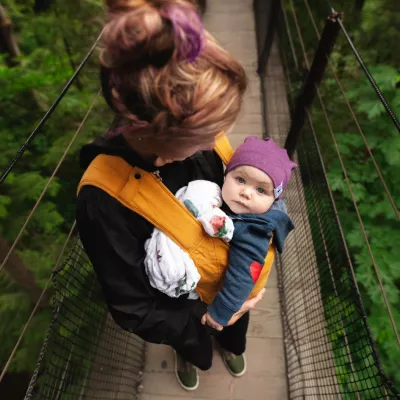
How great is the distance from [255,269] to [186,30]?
674 mm

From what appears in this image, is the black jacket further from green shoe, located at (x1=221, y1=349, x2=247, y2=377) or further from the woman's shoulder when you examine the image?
green shoe, located at (x1=221, y1=349, x2=247, y2=377)

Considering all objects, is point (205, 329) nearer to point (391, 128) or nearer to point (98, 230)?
point (98, 230)

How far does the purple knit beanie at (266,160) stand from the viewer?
989 millimetres

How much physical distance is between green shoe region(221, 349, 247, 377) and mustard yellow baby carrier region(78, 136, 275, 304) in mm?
1009

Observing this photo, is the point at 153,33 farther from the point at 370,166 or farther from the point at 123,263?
the point at 370,166

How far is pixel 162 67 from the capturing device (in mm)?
577

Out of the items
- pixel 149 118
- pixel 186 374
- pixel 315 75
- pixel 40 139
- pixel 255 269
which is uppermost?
pixel 149 118

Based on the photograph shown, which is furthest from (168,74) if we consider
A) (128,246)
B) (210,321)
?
(210,321)

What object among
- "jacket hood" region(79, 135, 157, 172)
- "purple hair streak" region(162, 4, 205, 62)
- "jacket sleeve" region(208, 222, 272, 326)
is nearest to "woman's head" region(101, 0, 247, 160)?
"purple hair streak" region(162, 4, 205, 62)

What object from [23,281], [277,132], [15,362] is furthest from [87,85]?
[15,362]

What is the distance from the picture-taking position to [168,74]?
0.58 meters

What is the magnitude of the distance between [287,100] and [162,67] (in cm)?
298

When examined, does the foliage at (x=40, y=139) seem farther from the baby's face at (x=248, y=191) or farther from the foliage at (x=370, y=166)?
the foliage at (x=370, y=166)

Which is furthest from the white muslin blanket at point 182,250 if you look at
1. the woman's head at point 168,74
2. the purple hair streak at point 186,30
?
the purple hair streak at point 186,30
